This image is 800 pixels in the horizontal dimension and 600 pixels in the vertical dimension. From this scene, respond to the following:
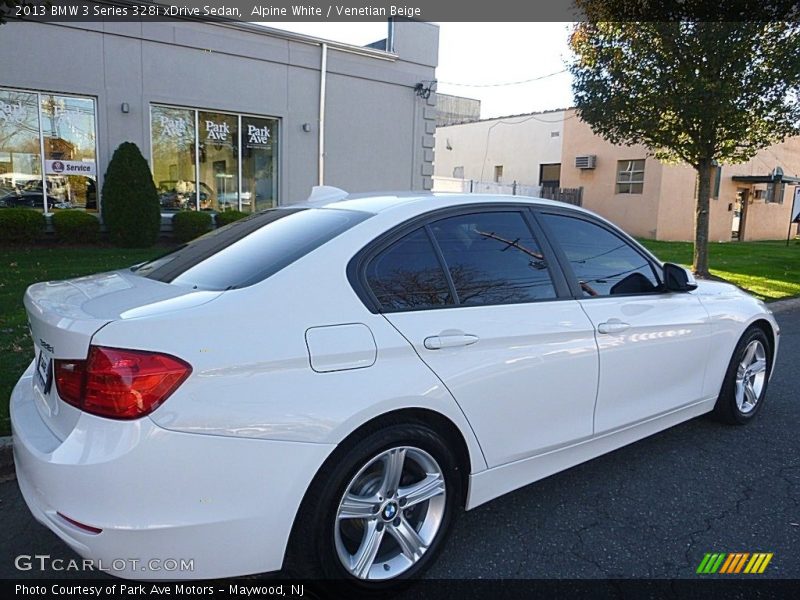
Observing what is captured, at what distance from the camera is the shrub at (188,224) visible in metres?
12.6

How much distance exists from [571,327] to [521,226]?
58 centimetres

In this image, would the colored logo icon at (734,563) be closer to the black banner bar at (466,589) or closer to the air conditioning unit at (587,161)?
the black banner bar at (466,589)

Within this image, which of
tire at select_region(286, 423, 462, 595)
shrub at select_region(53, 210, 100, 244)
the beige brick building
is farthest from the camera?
the beige brick building

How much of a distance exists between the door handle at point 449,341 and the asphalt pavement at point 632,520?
3.33 ft

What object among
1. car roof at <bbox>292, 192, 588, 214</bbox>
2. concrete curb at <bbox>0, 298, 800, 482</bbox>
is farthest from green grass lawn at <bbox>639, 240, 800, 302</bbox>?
concrete curb at <bbox>0, 298, 800, 482</bbox>

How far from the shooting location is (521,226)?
317cm

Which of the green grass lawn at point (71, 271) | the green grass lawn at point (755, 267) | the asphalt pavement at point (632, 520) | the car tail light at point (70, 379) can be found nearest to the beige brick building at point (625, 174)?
the green grass lawn at point (755, 267)

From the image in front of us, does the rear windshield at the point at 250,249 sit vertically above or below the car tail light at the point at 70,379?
above

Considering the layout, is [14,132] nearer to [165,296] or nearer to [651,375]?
[165,296]

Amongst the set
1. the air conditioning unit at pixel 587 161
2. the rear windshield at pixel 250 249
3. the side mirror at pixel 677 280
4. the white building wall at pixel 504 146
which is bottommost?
the side mirror at pixel 677 280

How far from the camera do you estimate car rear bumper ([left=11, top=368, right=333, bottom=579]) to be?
1.98 meters

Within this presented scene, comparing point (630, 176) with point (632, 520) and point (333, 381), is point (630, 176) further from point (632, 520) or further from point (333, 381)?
point (333, 381)

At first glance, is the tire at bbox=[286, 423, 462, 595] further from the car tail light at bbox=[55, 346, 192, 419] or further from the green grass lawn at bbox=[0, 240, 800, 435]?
the green grass lawn at bbox=[0, 240, 800, 435]

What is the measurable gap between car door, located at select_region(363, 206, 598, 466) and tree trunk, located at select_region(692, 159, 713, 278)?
9513 mm
